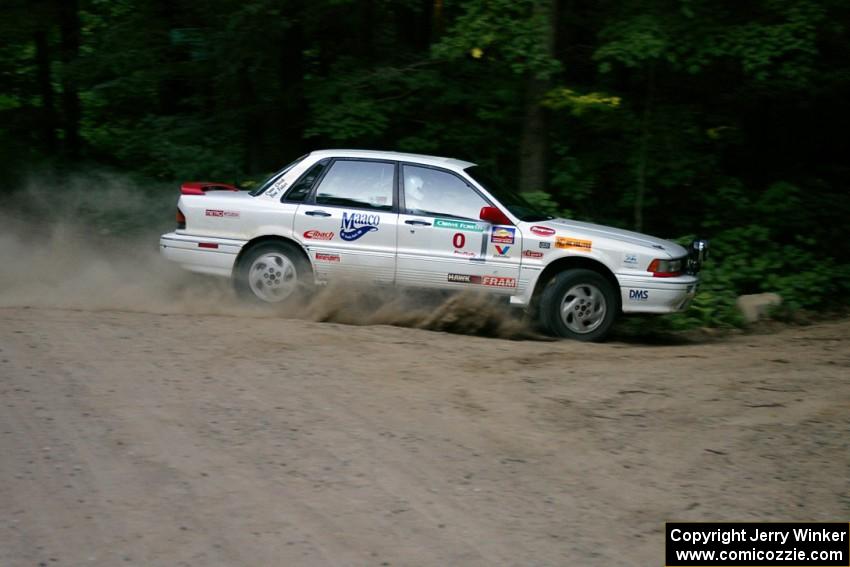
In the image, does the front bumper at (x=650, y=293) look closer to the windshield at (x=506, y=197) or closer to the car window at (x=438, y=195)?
the windshield at (x=506, y=197)

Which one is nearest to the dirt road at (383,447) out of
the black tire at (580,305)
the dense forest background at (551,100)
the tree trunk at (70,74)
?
the black tire at (580,305)

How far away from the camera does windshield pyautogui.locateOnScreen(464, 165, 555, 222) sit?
31.1 feet

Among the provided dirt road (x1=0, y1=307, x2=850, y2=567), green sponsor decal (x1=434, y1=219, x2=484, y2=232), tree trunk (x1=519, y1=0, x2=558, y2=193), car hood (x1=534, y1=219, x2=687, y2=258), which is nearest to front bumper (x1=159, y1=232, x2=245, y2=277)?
dirt road (x1=0, y1=307, x2=850, y2=567)

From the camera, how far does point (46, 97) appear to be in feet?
60.2

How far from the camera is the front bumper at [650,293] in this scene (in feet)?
30.2

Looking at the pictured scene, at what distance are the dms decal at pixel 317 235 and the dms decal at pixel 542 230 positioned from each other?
6.63ft

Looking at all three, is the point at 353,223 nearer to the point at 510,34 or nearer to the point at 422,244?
the point at 422,244

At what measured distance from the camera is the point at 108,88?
52.2 ft

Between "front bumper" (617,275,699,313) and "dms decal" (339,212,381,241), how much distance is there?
248 centimetres

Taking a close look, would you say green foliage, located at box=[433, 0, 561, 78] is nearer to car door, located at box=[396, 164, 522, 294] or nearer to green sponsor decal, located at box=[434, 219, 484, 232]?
car door, located at box=[396, 164, 522, 294]

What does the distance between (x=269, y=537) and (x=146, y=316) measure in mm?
4924

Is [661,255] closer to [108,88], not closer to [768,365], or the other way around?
[768,365]

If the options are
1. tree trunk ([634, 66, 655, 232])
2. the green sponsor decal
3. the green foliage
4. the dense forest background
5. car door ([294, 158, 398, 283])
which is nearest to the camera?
the green sponsor decal

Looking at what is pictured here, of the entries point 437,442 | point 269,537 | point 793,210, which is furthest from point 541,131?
point 269,537
